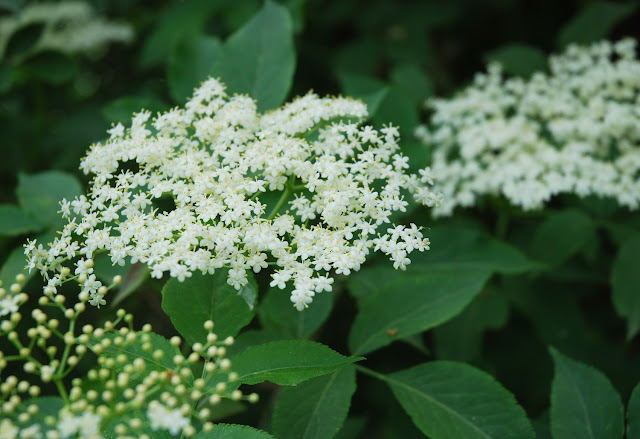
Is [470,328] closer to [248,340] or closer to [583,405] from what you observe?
[583,405]

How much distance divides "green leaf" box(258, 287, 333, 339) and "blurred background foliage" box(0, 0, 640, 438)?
0.85 ft

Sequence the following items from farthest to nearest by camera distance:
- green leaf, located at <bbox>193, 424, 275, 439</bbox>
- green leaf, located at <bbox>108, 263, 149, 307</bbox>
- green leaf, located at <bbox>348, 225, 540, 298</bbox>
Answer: green leaf, located at <bbox>348, 225, 540, 298</bbox> → green leaf, located at <bbox>108, 263, 149, 307</bbox> → green leaf, located at <bbox>193, 424, 275, 439</bbox>

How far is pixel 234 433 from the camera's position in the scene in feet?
6.22

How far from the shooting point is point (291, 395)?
2279mm

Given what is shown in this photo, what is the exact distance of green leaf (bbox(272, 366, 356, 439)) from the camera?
2.19 metres

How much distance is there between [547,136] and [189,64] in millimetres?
2355

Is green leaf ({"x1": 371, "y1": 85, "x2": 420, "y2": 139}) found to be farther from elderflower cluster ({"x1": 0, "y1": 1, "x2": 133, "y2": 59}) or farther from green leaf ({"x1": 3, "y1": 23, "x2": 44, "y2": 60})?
elderflower cluster ({"x1": 0, "y1": 1, "x2": 133, "y2": 59})

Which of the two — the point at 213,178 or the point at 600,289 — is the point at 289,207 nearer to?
the point at 213,178

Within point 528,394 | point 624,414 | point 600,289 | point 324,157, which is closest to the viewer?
point 624,414

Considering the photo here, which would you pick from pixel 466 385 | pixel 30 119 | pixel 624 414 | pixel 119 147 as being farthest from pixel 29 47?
pixel 624 414

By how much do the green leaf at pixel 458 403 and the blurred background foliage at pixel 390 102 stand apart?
30 cm

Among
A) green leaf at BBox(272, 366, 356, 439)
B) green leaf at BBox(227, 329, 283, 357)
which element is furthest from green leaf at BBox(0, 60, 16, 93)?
green leaf at BBox(272, 366, 356, 439)

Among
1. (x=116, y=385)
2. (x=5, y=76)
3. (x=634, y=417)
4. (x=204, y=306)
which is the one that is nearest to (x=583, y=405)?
(x=634, y=417)

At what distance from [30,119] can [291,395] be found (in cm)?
391
